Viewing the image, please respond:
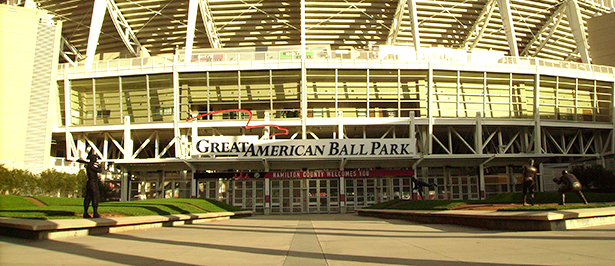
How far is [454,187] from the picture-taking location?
43.6 meters

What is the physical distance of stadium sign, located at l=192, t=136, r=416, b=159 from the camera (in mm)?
Result: 36438

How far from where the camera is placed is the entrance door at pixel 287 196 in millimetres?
41066

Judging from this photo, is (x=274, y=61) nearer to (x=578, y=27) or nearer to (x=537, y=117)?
(x=537, y=117)

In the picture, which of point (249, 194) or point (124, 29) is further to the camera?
point (124, 29)

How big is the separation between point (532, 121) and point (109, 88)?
35.7 m

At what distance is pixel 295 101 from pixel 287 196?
8613 millimetres

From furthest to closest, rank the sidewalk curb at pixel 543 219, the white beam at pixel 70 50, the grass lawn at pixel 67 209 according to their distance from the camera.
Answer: the white beam at pixel 70 50
the grass lawn at pixel 67 209
the sidewalk curb at pixel 543 219

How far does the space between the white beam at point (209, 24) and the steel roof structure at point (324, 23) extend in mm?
A: 90

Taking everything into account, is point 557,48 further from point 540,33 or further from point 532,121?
point 532,121

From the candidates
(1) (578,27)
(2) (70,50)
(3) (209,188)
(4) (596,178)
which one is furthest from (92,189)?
(1) (578,27)

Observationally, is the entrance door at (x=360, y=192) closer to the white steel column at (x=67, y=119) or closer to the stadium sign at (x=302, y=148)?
the stadium sign at (x=302, y=148)

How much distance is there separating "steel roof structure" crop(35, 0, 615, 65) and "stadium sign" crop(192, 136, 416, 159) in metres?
9.34

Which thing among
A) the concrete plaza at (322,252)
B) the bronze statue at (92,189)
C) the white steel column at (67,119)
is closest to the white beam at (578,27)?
the concrete plaza at (322,252)

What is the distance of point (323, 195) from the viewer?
41312mm
